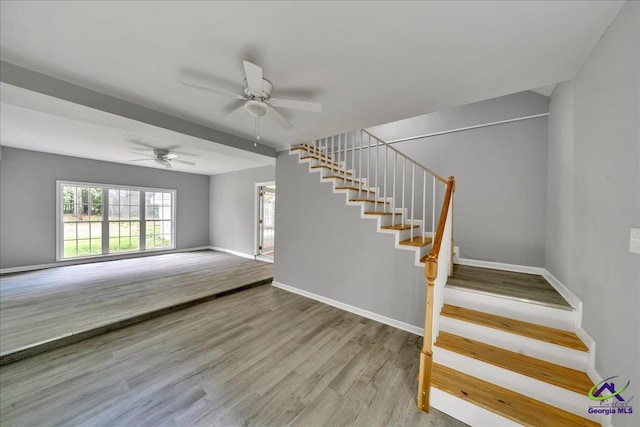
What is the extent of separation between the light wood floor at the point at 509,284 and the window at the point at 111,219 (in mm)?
7508

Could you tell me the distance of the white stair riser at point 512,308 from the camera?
1.79m

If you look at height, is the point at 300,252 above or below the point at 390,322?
above

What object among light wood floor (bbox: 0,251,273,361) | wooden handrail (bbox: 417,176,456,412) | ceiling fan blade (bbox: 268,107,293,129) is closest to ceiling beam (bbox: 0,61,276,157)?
ceiling fan blade (bbox: 268,107,293,129)

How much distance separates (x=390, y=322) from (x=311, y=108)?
2.69 metres

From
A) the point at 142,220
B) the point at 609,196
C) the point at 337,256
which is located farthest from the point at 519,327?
the point at 142,220

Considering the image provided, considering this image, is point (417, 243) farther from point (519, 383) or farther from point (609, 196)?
point (609, 196)

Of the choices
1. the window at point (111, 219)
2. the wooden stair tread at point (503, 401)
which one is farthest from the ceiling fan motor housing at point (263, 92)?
the window at point (111, 219)

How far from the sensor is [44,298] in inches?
127

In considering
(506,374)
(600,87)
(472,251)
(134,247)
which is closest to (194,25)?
(600,87)

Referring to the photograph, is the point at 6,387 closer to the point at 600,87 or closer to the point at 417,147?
the point at 600,87

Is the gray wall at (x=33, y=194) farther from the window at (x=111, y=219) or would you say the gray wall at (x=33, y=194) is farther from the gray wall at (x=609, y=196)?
the gray wall at (x=609, y=196)

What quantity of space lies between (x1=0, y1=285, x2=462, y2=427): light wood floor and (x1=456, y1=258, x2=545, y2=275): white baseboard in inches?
57.6

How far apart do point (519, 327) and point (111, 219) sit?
26.7 feet

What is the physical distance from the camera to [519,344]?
5.66ft
